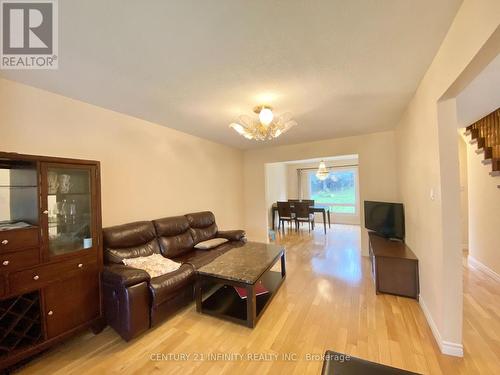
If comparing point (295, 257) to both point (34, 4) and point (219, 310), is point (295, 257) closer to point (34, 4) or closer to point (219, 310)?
point (219, 310)

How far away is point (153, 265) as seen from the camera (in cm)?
220

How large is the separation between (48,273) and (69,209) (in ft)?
1.91

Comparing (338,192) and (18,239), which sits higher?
(338,192)

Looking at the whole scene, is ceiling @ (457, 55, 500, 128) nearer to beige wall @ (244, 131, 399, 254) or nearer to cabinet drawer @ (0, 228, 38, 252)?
beige wall @ (244, 131, 399, 254)

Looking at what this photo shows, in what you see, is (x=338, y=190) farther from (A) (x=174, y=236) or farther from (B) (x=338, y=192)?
(A) (x=174, y=236)

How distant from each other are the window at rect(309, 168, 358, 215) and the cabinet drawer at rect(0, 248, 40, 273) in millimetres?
7498

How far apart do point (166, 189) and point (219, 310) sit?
Answer: 1.94 meters

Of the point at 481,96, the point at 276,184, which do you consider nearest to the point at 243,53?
the point at 481,96

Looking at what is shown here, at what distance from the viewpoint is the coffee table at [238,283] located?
1929 millimetres

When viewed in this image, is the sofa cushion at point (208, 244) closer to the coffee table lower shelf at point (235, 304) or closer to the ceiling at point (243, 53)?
the coffee table lower shelf at point (235, 304)

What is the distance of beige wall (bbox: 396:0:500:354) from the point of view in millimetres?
1087

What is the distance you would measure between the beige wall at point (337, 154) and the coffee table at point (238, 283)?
2.25 metres

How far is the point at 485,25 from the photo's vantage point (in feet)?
3.13

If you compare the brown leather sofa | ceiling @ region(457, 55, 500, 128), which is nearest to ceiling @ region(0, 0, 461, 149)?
ceiling @ region(457, 55, 500, 128)
